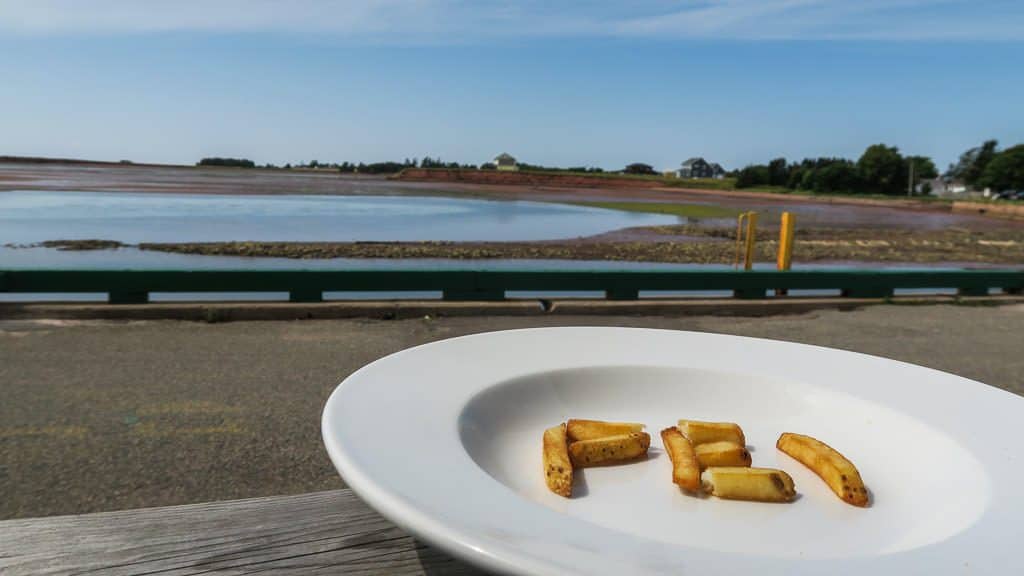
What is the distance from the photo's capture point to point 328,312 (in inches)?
Result: 361

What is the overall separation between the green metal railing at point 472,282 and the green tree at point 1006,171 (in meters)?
108

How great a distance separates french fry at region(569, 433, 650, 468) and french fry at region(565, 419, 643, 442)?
8cm

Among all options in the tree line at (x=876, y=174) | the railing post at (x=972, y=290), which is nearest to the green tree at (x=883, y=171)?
the tree line at (x=876, y=174)

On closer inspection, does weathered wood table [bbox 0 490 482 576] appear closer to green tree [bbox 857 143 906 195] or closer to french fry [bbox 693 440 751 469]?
french fry [bbox 693 440 751 469]

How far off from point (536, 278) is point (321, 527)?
8774 mm

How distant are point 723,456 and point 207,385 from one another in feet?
17.8

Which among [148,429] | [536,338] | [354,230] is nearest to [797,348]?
[536,338]

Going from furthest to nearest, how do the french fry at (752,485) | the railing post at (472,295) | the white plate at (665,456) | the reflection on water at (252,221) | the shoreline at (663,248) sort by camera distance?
the reflection on water at (252,221)
the shoreline at (663,248)
the railing post at (472,295)
the french fry at (752,485)
the white plate at (665,456)

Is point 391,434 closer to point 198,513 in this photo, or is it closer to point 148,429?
point 198,513

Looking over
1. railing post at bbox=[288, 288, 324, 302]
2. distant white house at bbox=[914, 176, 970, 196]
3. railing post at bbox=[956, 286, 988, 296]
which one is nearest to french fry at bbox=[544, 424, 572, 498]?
railing post at bbox=[288, 288, 324, 302]

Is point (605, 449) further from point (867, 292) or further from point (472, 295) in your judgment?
point (867, 292)

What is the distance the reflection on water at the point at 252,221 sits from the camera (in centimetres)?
2077

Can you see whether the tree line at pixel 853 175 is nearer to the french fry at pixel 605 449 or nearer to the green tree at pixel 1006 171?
the green tree at pixel 1006 171

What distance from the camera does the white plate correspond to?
0.94 metres
